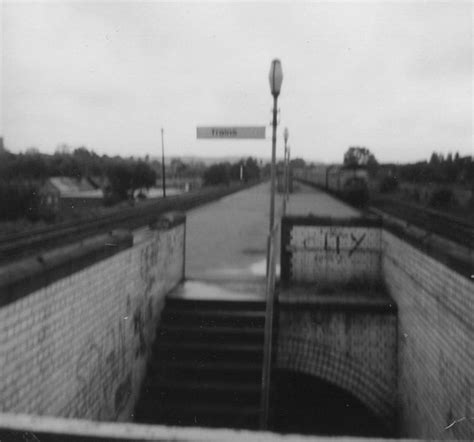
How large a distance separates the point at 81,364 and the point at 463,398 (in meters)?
3.38

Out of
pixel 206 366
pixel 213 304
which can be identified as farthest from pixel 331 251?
pixel 206 366

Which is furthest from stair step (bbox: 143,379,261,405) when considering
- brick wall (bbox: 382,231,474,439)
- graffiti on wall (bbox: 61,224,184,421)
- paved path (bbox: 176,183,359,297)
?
Answer: brick wall (bbox: 382,231,474,439)

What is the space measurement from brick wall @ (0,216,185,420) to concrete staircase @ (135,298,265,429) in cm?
27

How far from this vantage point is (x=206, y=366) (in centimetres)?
634

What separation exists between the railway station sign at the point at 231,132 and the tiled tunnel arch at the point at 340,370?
2.98 meters

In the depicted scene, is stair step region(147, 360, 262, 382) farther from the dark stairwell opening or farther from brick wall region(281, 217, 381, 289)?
brick wall region(281, 217, 381, 289)

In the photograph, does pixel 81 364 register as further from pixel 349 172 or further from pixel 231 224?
pixel 349 172

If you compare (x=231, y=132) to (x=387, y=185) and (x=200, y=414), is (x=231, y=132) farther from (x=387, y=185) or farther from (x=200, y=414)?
(x=387, y=185)

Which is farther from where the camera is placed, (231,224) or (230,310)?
(231,224)

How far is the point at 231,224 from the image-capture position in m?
16.7

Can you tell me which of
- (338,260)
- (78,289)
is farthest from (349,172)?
(78,289)

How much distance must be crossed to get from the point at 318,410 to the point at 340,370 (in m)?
0.70

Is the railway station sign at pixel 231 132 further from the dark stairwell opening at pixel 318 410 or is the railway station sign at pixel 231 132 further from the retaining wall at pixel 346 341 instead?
the dark stairwell opening at pixel 318 410

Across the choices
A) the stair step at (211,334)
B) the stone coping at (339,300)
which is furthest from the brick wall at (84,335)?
the stone coping at (339,300)
